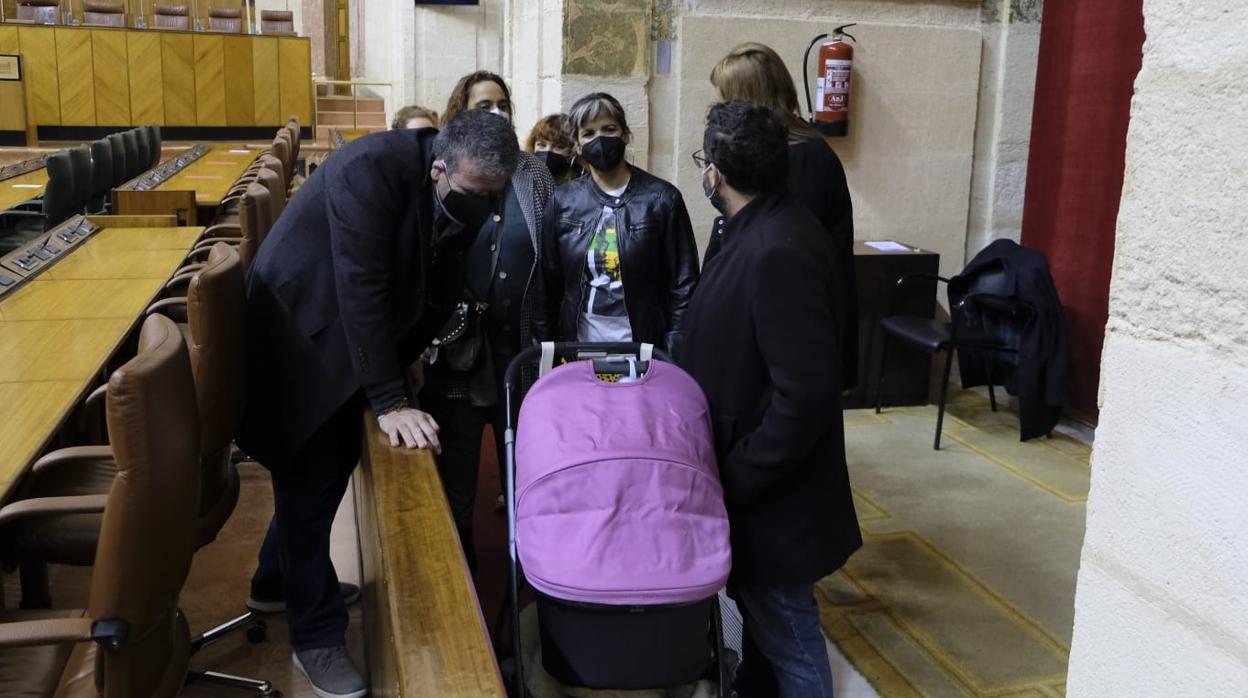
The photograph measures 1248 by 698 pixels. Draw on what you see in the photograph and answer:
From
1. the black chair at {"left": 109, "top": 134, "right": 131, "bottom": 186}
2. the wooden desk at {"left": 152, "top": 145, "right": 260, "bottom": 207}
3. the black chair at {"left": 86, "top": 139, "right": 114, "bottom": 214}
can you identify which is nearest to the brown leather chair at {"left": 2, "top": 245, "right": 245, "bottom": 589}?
the wooden desk at {"left": 152, "top": 145, "right": 260, "bottom": 207}

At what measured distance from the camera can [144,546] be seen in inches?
70.2

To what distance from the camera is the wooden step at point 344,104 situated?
15727 mm

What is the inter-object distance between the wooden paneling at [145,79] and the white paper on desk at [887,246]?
34.8ft

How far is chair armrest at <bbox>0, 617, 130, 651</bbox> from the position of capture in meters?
1.74

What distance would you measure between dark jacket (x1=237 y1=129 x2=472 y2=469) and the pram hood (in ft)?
1.48

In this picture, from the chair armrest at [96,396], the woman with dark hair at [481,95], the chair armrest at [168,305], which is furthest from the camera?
the chair armrest at [168,305]

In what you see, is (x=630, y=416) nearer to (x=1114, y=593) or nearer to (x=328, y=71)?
(x=1114, y=593)

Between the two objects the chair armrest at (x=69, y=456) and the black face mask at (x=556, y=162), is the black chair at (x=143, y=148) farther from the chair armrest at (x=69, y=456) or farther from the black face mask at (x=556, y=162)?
the chair armrest at (x=69, y=456)

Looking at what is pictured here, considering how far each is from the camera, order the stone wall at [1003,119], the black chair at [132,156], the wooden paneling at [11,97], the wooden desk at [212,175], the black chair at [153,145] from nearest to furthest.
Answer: the stone wall at [1003,119] < the wooden desk at [212,175] < the black chair at [132,156] < the black chair at [153,145] < the wooden paneling at [11,97]

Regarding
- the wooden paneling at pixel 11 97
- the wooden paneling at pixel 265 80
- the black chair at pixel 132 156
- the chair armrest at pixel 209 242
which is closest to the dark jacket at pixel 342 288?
the chair armrest at pixel 209 242

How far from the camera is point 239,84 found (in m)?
14.0

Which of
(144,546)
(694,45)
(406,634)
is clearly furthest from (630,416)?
(694,45)

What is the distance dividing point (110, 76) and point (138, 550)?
43.3 feet

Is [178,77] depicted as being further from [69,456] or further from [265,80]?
[69,456]
